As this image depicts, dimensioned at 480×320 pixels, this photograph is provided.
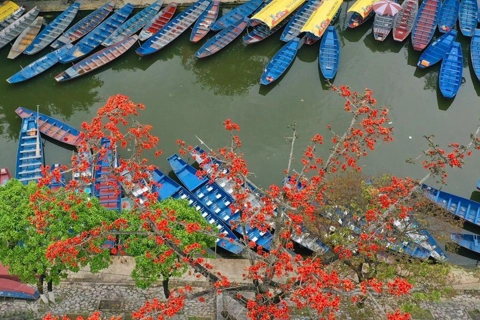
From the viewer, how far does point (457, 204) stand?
24.0 metres

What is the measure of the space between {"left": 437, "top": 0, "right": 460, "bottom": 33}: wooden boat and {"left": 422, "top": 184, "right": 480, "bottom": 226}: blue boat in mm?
15148

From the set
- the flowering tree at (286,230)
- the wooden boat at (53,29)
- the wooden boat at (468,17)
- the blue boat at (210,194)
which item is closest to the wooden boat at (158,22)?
the wooden boat at (53,29)

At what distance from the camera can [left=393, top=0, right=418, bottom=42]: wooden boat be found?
33.4 metres

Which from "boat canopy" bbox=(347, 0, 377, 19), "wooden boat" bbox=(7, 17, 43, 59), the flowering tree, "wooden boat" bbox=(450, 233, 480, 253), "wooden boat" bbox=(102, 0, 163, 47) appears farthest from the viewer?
"boat canopy" bbox=(347, 0, 377, 19)

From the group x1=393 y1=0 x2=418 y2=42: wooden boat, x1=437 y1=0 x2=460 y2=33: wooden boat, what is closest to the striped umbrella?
x1=393 y1=0 x2=418 y2=42: wooden boat

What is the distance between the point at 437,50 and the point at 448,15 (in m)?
4.37

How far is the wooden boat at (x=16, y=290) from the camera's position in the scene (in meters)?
19.1

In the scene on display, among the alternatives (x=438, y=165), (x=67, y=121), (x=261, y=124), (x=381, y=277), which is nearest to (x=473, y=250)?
(x=381, y=277)

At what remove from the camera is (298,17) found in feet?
112

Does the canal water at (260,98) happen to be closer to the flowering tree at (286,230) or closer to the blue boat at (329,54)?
the blue boat at (329,54)

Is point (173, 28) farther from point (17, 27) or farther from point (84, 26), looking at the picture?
point (17, 27)

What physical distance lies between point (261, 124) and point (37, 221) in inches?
657

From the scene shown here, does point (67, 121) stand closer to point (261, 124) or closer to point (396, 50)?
point (261, 124)

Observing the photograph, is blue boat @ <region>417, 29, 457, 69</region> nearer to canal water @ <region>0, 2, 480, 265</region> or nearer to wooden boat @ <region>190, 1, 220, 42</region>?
canal water @ <region>0, 2, 480, 265</region>
